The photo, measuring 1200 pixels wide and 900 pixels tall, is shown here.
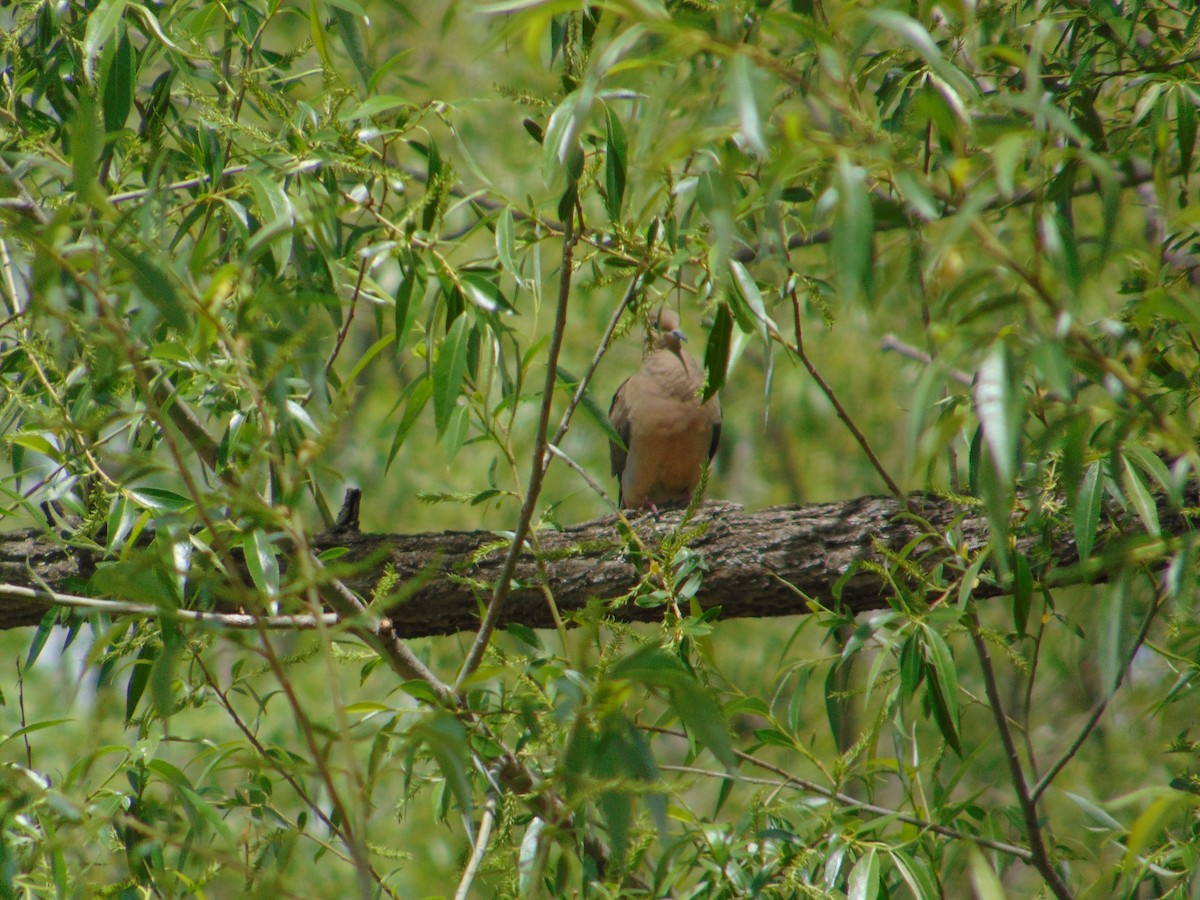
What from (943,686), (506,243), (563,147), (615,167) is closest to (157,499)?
(506,243)

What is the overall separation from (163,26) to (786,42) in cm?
125

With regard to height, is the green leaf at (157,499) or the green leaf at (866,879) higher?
the green leaf at (157,499)

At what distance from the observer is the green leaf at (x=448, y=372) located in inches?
68.6

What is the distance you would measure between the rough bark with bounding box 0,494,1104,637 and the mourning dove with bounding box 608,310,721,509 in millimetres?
2006

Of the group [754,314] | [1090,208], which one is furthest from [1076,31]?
[1090,208]

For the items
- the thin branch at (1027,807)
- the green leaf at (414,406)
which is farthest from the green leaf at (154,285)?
the thin branch at (1027,807)

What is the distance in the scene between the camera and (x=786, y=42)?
140 cm

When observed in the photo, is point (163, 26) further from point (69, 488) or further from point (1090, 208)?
point (1090, 208)

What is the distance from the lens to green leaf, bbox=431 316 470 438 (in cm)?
174

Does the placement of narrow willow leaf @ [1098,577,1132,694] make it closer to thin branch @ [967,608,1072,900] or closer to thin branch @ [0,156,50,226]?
thin branch @ [967,608,1072,900]

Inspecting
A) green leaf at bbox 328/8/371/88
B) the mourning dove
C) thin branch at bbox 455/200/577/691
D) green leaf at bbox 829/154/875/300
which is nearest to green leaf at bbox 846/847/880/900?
thin branch at bbox 455/200/577/691

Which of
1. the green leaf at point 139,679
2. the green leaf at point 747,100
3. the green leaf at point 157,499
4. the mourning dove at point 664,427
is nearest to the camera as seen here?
the green leaf at point 747,100

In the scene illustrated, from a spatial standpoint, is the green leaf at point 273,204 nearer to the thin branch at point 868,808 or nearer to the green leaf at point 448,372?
the green leaf at point 448,372

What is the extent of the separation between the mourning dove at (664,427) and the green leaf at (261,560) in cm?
304
